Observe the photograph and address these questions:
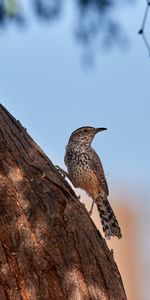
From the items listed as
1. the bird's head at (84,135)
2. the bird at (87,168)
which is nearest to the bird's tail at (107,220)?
the bird at (87,168)

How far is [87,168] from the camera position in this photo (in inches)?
236

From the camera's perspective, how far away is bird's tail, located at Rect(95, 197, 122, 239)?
17.7 feet

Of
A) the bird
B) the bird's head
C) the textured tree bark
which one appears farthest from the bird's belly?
the textured tree bark

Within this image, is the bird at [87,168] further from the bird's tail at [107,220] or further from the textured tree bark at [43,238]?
the textured tree bark at [43,238]

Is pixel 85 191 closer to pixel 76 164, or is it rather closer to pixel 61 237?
pixel 76 164

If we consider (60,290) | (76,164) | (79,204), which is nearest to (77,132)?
(76,164)

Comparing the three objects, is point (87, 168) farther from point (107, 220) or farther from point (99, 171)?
point (107, 220)

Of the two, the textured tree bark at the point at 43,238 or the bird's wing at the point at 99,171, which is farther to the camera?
the bird's wing at the point at 99,171

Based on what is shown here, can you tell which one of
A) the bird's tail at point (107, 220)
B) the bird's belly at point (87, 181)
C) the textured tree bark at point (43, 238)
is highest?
the bird's belly at point (87, 181)

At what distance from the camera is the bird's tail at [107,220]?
540cm

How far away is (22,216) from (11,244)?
139 mm

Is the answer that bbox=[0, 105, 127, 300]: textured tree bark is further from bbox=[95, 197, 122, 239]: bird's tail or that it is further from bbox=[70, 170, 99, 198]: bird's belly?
bbox=[70, 170, 99, 198]: bird's belly

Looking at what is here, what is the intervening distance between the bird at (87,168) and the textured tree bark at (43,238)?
6.33 ft

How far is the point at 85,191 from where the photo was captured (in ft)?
19.8
